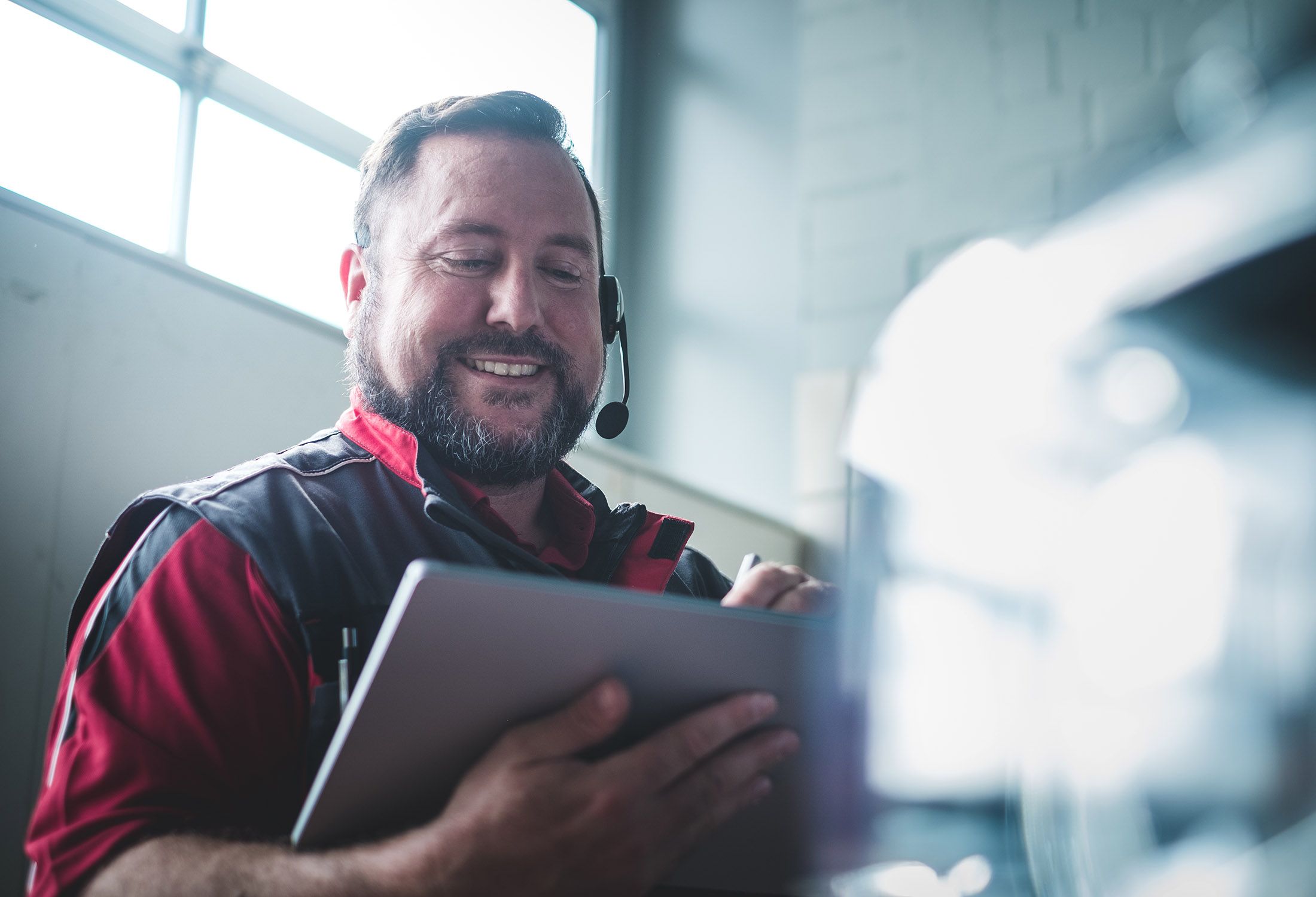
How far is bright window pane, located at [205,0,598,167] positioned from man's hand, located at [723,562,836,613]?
994mm

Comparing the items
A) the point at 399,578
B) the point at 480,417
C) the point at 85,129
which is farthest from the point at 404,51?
the point at 399,578

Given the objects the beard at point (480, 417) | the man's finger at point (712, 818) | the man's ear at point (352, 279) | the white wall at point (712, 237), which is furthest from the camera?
the white wall at point (712, 237)

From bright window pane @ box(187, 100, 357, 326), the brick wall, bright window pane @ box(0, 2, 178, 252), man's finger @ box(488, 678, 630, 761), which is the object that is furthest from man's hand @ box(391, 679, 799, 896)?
the brick wall

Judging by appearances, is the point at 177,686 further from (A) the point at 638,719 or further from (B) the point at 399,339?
(B) the point at 399,339

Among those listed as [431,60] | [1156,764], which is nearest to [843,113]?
[431,60]

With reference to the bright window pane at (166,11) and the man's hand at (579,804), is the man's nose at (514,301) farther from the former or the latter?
the bright window pane at (166,11)

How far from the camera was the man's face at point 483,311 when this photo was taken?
92 cm

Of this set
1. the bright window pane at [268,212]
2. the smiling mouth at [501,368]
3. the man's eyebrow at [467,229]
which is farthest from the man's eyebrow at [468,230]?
the bright window pane at [268,212]

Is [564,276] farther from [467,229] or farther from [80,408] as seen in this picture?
[80,408]

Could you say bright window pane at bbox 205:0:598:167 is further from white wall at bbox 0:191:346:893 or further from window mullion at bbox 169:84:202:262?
white wall at bbox 0:191:346:893

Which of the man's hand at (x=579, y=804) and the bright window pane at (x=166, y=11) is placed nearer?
the man's hand at (x=579, y=804)

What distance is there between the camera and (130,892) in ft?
1.68

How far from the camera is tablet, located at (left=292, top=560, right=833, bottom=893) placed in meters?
0.43

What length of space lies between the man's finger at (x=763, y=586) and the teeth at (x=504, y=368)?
1.30 feet
